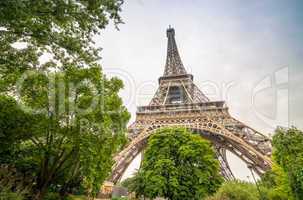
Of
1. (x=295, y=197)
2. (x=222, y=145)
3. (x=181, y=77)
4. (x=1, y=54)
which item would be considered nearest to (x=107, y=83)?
(x=1, y=54)

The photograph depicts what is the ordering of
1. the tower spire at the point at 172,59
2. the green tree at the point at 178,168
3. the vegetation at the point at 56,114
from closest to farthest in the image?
1. the vegetation at the point at 56,114
2. the green tree at the point at 178,168
3. the tower spire at the point at 172,59

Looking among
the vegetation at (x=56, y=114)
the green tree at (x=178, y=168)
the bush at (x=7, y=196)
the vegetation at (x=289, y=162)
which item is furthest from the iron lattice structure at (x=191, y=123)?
the bush at (x=7, y=196)

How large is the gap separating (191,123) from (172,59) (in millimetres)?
15471

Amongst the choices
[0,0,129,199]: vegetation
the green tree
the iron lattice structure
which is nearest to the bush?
[0,0,129,199]: vegetation

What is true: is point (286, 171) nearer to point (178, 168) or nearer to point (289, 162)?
point (289, 162)

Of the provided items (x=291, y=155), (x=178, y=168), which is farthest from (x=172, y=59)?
(x=291, y=155)

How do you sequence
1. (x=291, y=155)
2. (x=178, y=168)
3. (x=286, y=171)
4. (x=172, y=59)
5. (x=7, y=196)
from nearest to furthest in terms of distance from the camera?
(x=7, y=196) → (x=286, y=171) → (x=291, y=155) → (x=178, y=168) → (x=172, y=59)

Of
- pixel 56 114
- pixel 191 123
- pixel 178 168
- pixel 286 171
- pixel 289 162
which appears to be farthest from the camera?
pixel 191 123

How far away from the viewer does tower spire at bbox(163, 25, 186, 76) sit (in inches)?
1789

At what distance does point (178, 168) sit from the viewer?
75.4 ft

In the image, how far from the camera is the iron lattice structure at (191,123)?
30281 millimetres

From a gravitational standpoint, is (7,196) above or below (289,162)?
above

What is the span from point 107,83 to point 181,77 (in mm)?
29941

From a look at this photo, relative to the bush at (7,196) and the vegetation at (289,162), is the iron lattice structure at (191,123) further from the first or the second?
the bush at (7,196)
